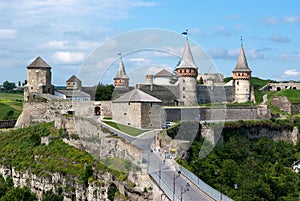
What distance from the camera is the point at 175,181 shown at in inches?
1184

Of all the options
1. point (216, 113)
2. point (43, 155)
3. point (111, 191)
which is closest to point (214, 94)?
point (216, 113)

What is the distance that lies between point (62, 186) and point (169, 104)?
18.4 metres

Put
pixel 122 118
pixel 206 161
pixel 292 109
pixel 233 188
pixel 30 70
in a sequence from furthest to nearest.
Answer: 1. pixel 292 109
2. pixel 30 70
3. pixel 122 118
4. pixel 206 161
5. pixel 233 188

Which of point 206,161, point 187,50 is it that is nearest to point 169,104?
point 187,50

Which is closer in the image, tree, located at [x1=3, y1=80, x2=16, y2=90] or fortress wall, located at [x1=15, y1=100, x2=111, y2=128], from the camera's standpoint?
fortress wall, located at [x1=15, y1=100, x2=111, y2=128]

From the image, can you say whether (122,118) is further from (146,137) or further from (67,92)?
(67,92)

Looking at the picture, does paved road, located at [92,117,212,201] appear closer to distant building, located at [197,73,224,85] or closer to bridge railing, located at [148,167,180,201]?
bridge railing, located at [148,167,180,201]

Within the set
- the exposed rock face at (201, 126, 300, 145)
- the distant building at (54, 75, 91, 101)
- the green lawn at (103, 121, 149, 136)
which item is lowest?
the exposed rock face at (201, 126, 300, 145)

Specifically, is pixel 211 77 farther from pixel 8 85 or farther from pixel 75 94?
pixel 8 85

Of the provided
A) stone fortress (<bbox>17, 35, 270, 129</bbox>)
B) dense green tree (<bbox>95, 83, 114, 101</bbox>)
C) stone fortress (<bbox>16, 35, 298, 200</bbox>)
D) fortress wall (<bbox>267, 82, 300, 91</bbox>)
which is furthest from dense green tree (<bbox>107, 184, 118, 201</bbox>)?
fortress wall (<bbox>267, 82, 300, 91</bbox>)

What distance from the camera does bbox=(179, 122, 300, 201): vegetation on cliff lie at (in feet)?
123

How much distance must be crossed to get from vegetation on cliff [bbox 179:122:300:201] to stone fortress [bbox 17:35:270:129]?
3833mm

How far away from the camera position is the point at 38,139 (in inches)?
1896

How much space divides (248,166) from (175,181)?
17.5 meters
